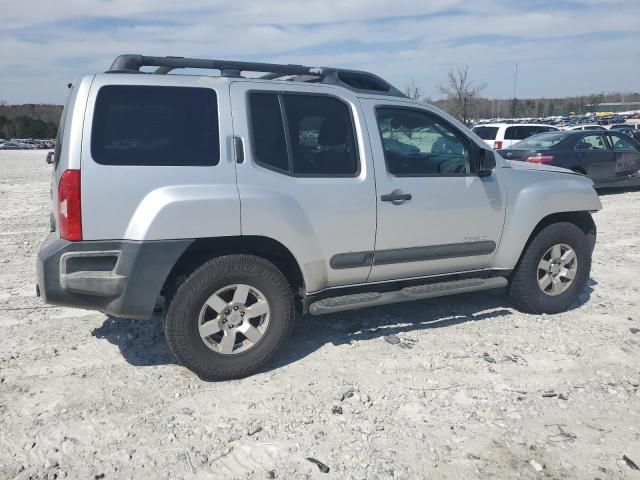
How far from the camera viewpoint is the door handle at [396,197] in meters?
4.14

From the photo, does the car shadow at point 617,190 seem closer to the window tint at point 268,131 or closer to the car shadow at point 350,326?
the car shadow at point 350,326

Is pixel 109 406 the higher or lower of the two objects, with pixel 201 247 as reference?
lower

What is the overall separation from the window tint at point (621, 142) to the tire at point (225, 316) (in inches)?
445

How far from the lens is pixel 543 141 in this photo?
12070 mm

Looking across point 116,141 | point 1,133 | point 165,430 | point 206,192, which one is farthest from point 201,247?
point 1,133

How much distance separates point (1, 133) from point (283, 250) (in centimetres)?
8259

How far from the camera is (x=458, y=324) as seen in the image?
4.91 m

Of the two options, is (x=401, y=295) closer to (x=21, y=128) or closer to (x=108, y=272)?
(x=108, y=272)

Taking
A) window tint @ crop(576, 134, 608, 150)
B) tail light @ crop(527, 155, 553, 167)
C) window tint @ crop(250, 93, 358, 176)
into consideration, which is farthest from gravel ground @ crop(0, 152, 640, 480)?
window tint @ crop(576, 134, 608, 150)

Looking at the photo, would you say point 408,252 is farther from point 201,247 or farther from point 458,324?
point 201,247

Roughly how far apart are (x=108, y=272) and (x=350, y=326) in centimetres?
217

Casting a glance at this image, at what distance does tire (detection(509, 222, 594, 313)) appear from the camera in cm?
493

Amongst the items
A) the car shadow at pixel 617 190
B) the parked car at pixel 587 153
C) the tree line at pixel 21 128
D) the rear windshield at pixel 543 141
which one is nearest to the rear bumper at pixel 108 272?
the parked car at pixel 587 153

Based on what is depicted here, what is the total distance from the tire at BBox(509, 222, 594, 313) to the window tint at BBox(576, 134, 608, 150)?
7.68 m
